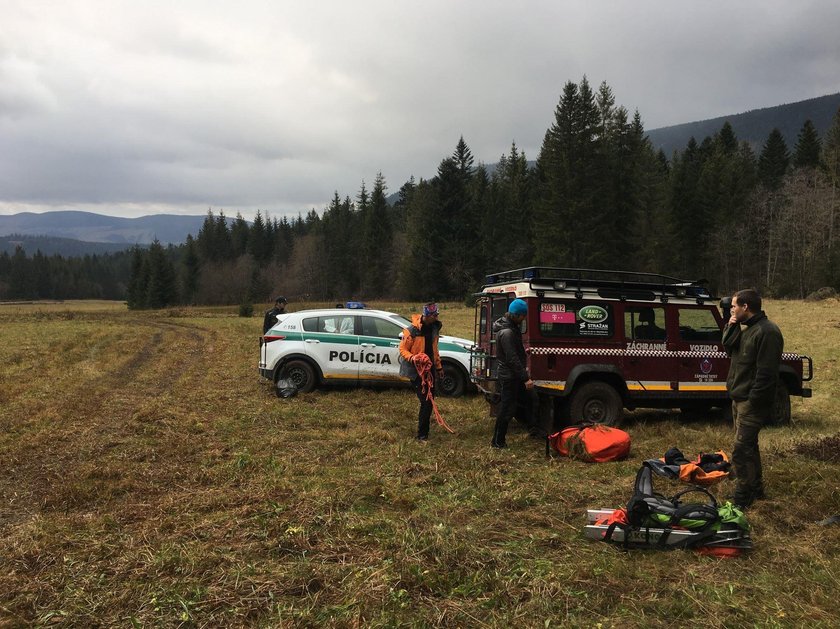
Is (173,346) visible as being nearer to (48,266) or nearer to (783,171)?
(783,171)

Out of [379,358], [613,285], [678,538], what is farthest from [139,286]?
[678,538]

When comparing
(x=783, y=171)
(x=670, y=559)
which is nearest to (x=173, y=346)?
(x=670, y=559)

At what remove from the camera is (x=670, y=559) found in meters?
3.86

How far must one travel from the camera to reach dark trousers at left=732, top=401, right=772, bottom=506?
15.9ft

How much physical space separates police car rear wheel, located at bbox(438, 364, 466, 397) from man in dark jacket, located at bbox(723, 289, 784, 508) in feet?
19.1

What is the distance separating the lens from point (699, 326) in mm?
8164

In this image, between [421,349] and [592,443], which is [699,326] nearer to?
[592,443]

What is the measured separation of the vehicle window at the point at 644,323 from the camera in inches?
312

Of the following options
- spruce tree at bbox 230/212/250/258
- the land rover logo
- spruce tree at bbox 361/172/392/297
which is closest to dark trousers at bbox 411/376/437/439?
the land rover logo

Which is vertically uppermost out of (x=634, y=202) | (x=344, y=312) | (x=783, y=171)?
(x=783, y=171)

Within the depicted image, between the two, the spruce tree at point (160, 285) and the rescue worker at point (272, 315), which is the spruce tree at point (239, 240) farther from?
the rescue worker at point (272, 315)

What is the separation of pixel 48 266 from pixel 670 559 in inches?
5557

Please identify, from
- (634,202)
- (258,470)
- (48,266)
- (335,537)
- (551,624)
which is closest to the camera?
(551,624)

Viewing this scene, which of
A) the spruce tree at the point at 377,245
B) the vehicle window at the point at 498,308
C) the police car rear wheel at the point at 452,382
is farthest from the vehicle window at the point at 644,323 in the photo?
the spruce tree at the point at 377,245
